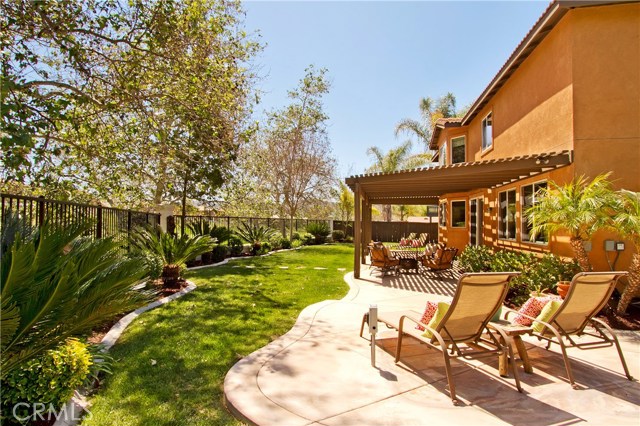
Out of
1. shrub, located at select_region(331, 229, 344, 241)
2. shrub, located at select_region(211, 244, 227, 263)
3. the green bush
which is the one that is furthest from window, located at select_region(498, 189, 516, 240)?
shrub, located at select_region(331, 229, 344, 241)

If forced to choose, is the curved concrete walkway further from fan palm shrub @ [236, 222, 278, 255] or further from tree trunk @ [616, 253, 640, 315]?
fan palm shrub @ [236, 222, 278, 255]

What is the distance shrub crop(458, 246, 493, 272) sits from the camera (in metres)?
10.8

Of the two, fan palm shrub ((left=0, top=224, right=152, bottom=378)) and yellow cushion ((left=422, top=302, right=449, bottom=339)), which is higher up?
fan palm shrub ((left=0, top=224, right=152, bottom=378))

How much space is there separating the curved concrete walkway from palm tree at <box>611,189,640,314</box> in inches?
61.1

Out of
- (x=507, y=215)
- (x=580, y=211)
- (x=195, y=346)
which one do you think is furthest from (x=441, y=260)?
(x=195, y=346)

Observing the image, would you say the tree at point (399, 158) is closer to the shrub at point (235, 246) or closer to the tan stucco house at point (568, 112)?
the shrub at point (235, 246)

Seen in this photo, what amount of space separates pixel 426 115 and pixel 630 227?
2927 centimetres

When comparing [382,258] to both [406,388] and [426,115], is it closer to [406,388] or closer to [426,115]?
[406,388]

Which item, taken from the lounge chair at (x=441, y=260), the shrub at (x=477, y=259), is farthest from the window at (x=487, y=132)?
the lounge chair at (x=441, y=260)

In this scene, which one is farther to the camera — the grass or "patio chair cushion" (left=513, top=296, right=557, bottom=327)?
"patio chair cushion" (left=513, top=296, right=557, bottom=327)

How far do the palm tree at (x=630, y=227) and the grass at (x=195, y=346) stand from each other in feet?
19.2

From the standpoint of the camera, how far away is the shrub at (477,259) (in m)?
10.8

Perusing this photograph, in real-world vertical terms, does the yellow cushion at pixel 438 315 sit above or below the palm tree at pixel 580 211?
below

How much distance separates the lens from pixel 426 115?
34.2 meters
